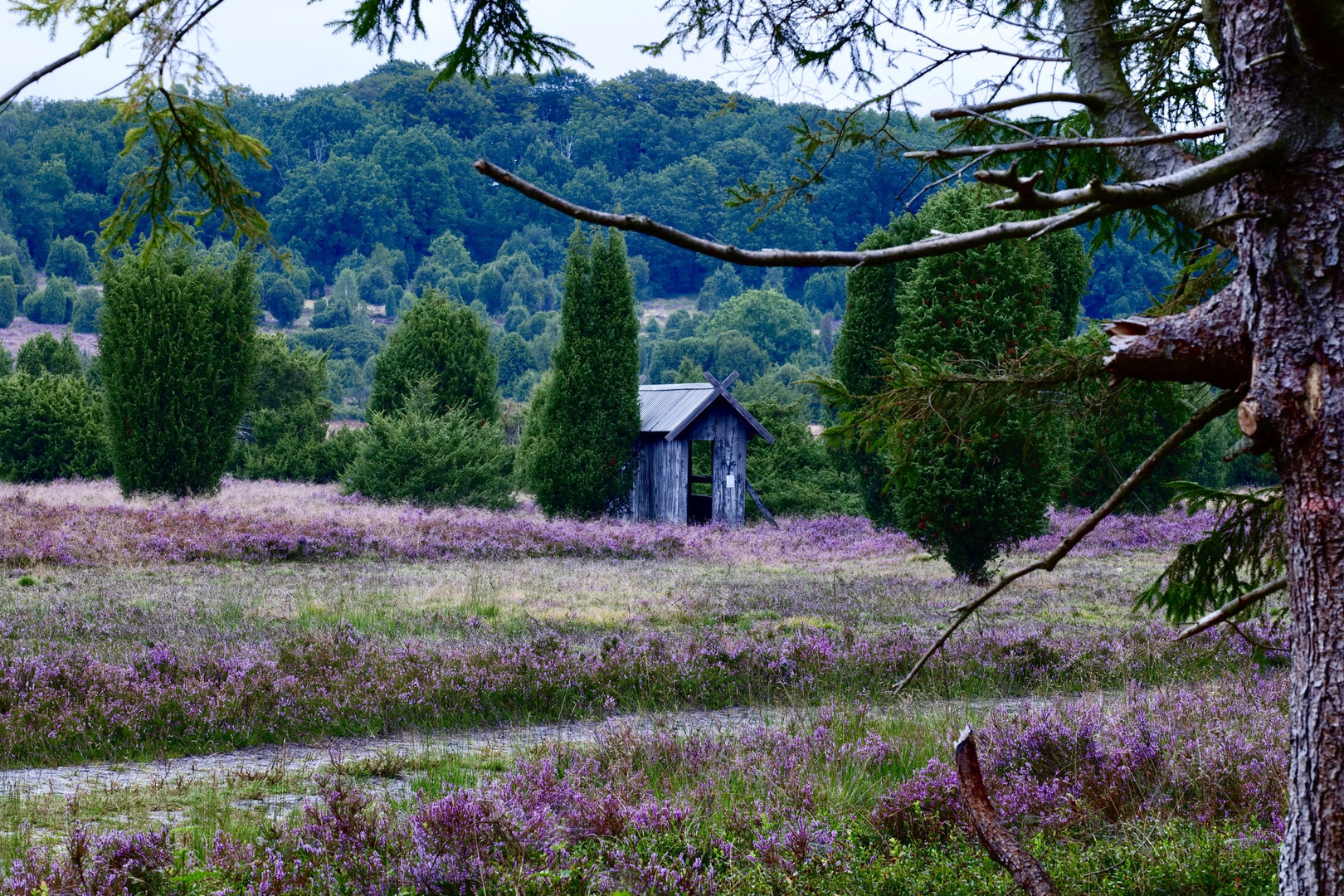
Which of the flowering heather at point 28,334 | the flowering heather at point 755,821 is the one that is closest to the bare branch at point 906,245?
the flowering heather at point 755,821

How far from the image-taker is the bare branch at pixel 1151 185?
5.54 ft

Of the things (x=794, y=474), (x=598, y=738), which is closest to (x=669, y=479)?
(x=794, y=474)

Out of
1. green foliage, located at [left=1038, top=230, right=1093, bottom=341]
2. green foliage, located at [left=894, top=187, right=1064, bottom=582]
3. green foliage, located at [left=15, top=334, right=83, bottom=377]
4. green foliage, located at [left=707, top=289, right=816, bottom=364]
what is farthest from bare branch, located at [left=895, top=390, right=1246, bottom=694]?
green foliage, located at [left=707, top=289, right=816, bottom=364]

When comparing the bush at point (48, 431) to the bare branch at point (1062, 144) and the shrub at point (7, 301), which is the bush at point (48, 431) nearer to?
the bare branch at point (1062, 144)

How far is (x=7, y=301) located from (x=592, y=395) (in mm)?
83068

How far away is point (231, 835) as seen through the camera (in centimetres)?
411

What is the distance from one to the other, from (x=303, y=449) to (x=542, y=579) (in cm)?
2168

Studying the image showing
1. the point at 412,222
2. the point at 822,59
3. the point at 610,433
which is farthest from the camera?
the point at 412,222

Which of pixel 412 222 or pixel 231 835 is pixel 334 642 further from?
pixel 412 222

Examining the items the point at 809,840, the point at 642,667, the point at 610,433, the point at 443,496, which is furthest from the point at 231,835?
the point at 443,496

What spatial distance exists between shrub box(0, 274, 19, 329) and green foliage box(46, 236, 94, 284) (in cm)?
1124

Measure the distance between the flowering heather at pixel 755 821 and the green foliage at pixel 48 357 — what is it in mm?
42045

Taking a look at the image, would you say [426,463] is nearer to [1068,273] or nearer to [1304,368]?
[1068,273]

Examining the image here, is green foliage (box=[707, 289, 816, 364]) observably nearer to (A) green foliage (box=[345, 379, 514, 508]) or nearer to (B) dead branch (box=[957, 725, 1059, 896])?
(A) green foliage (box=[345, 379, 514, 508])
